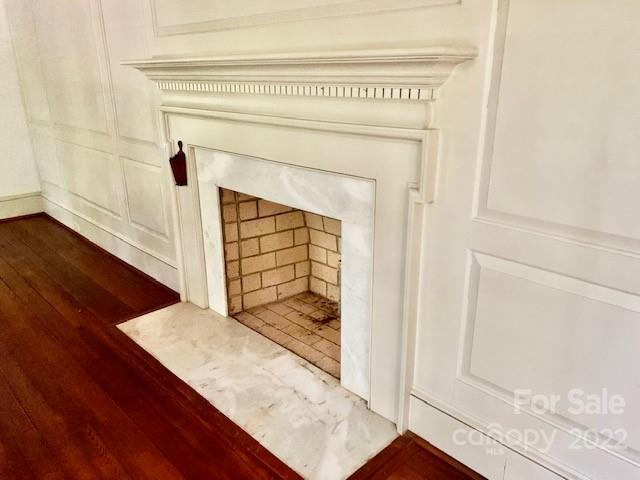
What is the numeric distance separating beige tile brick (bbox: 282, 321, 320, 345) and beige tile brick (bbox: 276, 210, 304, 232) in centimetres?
57

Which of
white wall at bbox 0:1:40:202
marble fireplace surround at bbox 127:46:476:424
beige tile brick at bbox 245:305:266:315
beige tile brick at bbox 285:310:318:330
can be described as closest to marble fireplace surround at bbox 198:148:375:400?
marble fireplace surround at bbox 127:46:476:424

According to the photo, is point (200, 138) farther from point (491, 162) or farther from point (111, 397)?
point (491, 162)

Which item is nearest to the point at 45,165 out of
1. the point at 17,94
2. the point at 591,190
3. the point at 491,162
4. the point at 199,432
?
the point at 17,94

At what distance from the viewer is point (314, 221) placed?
2.85 meters

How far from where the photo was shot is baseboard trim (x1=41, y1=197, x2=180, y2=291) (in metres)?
3.13

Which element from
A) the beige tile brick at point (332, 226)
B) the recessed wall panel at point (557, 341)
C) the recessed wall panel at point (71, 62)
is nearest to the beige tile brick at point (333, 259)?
the beige tile brick at point (332, 226)

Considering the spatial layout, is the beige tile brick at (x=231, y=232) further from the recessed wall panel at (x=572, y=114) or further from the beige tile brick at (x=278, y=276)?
the recessed wall panel at (x=572, y=114)

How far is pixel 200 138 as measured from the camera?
2.46 metres

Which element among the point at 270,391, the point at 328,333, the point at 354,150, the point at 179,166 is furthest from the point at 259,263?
the point at 354,150

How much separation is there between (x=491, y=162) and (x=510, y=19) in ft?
1.24

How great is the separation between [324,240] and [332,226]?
128 mm

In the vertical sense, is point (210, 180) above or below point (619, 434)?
above

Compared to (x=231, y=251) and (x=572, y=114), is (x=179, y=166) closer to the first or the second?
(x=231, y=251)

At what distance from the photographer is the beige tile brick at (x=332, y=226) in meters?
2.71
